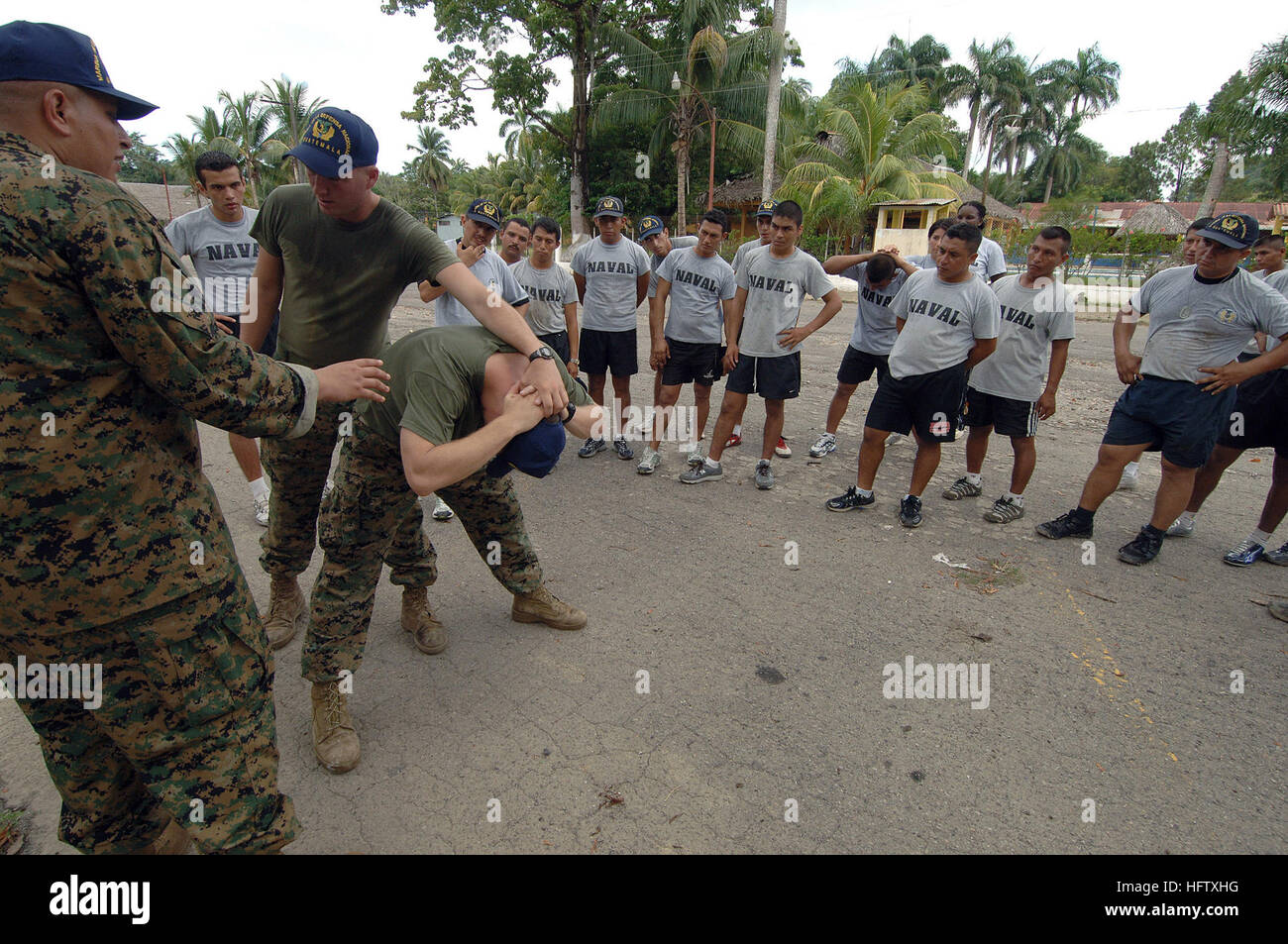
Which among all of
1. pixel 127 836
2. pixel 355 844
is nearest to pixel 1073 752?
pixel 355 844

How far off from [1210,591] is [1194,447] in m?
0.86

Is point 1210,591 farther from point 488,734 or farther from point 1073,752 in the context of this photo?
point 488,734

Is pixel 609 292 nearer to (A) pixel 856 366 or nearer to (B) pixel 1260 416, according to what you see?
(A) pixel 856 366

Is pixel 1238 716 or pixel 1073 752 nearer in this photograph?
pixel 1073 752

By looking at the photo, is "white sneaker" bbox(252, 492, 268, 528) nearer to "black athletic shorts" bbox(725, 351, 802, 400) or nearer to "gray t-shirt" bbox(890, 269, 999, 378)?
"black athletic shorts" bbox(725, 351, 802, 400)

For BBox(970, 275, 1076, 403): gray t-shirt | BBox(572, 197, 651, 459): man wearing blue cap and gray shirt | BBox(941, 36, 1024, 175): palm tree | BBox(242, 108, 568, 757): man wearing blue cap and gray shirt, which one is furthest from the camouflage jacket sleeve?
BBox(941, 36, 1024, 175): palm tree

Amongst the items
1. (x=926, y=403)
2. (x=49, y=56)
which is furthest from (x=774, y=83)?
(x=49, y=56)

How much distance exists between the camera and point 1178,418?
398cm

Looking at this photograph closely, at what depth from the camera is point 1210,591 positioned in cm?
374

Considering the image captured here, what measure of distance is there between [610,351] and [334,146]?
3490 millimetres

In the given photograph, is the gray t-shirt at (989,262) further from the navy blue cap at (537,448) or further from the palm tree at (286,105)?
the palm tree at (286,105)

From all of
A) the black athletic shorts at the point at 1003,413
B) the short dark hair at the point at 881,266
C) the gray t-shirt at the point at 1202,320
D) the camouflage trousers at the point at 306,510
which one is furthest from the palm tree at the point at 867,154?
the camouflage trousers at the point at 306,510

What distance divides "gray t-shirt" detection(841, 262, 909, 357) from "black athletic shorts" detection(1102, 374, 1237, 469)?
6.17 ft

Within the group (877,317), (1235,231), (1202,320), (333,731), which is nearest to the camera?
(333,731)
